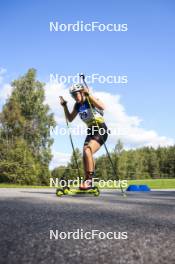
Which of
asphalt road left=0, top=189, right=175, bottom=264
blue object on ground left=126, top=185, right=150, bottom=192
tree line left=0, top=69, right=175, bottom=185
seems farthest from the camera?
tree line left=0, top=69, right=175, bottom=185

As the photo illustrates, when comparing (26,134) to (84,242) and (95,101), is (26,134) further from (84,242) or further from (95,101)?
(84,242)

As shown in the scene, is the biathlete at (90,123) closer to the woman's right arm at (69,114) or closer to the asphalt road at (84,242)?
the woman's right arm at (69,114)

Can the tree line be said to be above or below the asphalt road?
above

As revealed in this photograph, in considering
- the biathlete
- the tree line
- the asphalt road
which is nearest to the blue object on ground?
the biathlete

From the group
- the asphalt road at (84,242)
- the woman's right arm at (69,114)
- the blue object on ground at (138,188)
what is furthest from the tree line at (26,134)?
the asphalt road at (84,242)

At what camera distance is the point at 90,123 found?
7.51m

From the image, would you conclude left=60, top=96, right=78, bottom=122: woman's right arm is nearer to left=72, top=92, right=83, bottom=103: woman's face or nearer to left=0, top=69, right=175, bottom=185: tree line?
left=72, top=92, right=83, bottom=103: woman's face

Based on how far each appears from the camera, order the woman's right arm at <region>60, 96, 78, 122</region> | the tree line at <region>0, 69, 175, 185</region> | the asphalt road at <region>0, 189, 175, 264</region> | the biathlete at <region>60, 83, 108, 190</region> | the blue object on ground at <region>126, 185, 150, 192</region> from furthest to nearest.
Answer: the tree line at <region>0, 69, 175, 185</region> < the blue object on ground at <region>126, 185, 150, 192</region> < the woman's right arm at <region>60, 96, 78, 122</region> < the biathlete at <region>60, 83, 108, 190</region> < the asphalt road at <region>0, 189, 175, 264</region>

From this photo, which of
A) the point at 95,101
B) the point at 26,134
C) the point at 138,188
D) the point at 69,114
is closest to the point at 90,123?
the point at 95,101

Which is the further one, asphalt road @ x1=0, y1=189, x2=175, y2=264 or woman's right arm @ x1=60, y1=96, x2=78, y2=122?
woman's right arm @ x1=60, y1=96, x2=78, y2=122

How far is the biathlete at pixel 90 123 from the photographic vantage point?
24.3 ft

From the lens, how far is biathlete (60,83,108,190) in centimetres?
740

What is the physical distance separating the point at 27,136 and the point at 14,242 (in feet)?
142

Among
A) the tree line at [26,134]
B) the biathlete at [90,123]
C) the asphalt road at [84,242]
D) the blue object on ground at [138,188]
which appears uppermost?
the tree line at [26,134]
